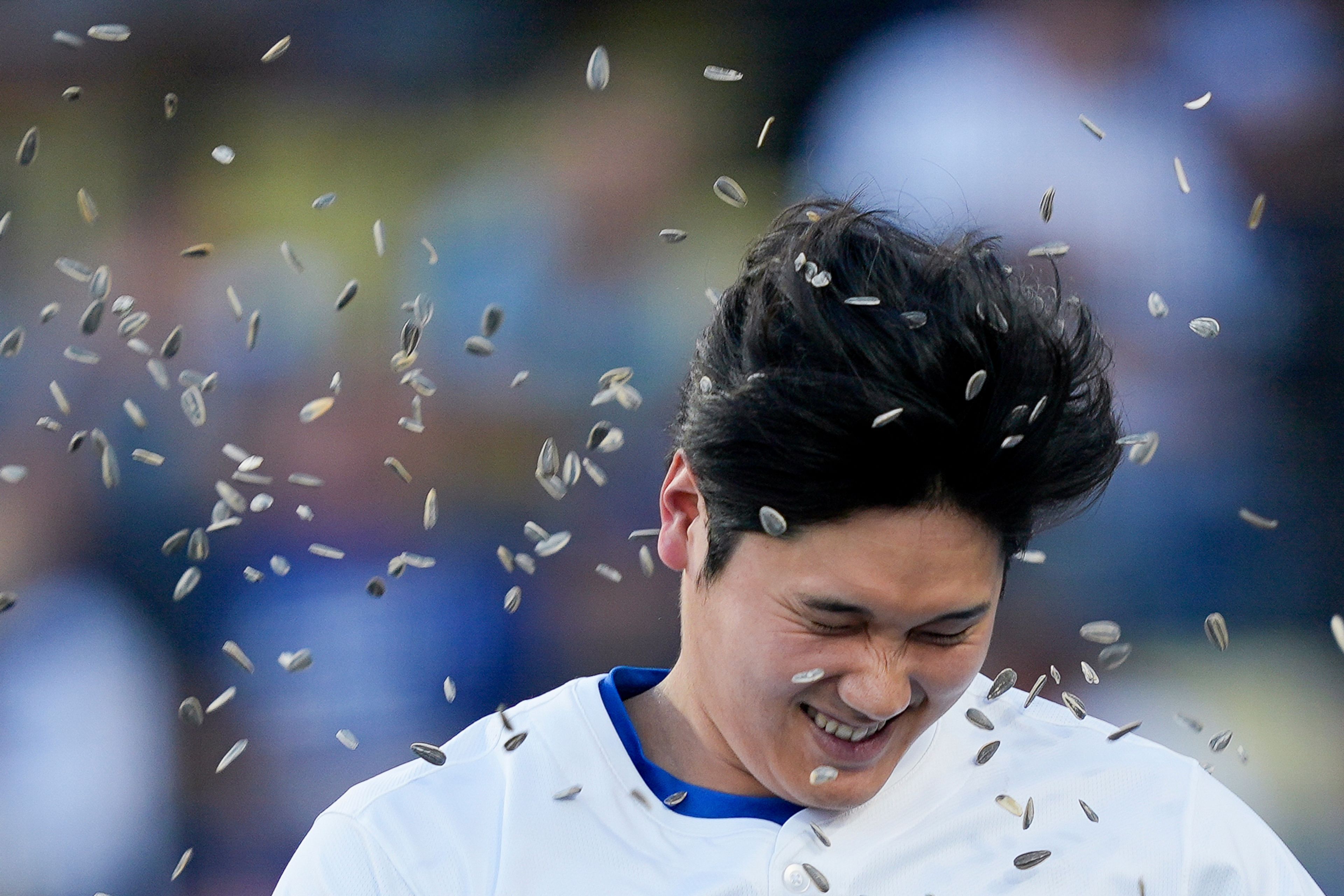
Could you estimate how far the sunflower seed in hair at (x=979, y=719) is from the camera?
72.6 inches

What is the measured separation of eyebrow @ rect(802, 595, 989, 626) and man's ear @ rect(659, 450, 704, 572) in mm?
260

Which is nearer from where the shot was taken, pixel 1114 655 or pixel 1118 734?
pixel 1118 734

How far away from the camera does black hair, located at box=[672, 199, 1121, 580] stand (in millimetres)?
1516

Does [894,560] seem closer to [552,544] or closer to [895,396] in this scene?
[895,396]

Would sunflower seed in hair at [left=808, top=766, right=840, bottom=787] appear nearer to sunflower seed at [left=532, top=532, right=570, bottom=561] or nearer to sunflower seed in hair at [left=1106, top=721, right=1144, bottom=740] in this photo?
sunflower seed in hair at [left=1106, top=721, right=1144, bottom=740]

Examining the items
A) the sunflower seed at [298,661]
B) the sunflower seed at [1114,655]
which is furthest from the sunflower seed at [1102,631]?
the sunflower seed at [298,661]

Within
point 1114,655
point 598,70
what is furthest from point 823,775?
point 598,70

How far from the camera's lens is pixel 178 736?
3.41m

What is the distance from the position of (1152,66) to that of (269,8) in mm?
2474

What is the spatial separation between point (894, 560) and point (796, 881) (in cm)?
46

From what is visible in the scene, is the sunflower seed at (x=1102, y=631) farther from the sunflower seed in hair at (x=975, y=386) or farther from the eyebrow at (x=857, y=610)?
the sunflower seed in hair at (x=975, y=386)

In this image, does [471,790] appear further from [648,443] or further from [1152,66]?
[1152,66]

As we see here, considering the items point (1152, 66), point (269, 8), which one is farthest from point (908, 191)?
point (269, 8)

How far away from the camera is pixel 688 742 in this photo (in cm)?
187
